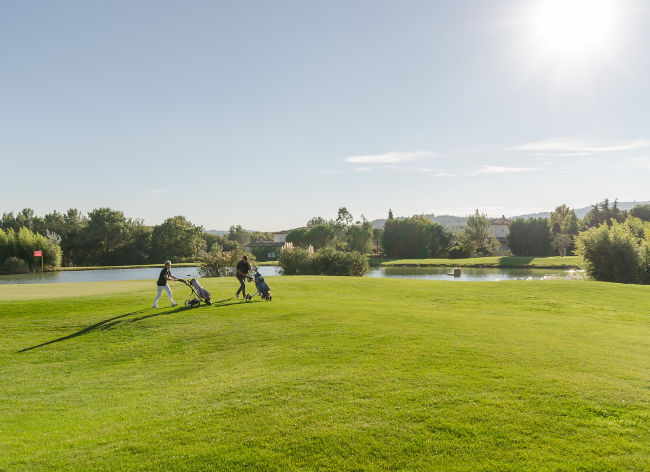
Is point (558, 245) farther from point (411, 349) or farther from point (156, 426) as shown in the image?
point (156, 426)

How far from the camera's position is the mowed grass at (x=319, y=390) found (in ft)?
19.8

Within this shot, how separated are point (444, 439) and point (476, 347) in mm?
5175

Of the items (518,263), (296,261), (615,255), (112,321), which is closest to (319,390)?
(112,321)

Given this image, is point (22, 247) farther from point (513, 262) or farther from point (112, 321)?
point (513, 262)

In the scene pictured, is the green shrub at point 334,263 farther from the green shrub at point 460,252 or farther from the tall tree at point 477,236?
the tall tree at point 477,236

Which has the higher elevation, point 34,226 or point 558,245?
point 34,226

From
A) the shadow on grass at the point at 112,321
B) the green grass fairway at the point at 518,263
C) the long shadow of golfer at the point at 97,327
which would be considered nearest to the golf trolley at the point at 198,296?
the shadow on grass at the point at 112,321

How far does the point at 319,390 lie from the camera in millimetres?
8164

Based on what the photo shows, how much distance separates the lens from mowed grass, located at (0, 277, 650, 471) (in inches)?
238

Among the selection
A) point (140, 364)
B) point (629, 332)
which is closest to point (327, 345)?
point (140, 364)

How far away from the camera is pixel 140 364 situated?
37.7ft

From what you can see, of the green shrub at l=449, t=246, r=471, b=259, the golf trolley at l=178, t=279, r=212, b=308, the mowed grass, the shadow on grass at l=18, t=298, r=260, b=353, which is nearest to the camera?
the mowed grass

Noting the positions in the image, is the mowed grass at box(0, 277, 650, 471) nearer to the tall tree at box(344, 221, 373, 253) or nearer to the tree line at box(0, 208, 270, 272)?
the tree line at box(0, 208, 270, 272)

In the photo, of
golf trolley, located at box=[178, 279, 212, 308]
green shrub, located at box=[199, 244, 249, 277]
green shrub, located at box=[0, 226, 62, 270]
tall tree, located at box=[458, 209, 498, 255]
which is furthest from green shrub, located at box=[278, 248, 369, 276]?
tall tree, located at box=[458, 209, 498, 255]
